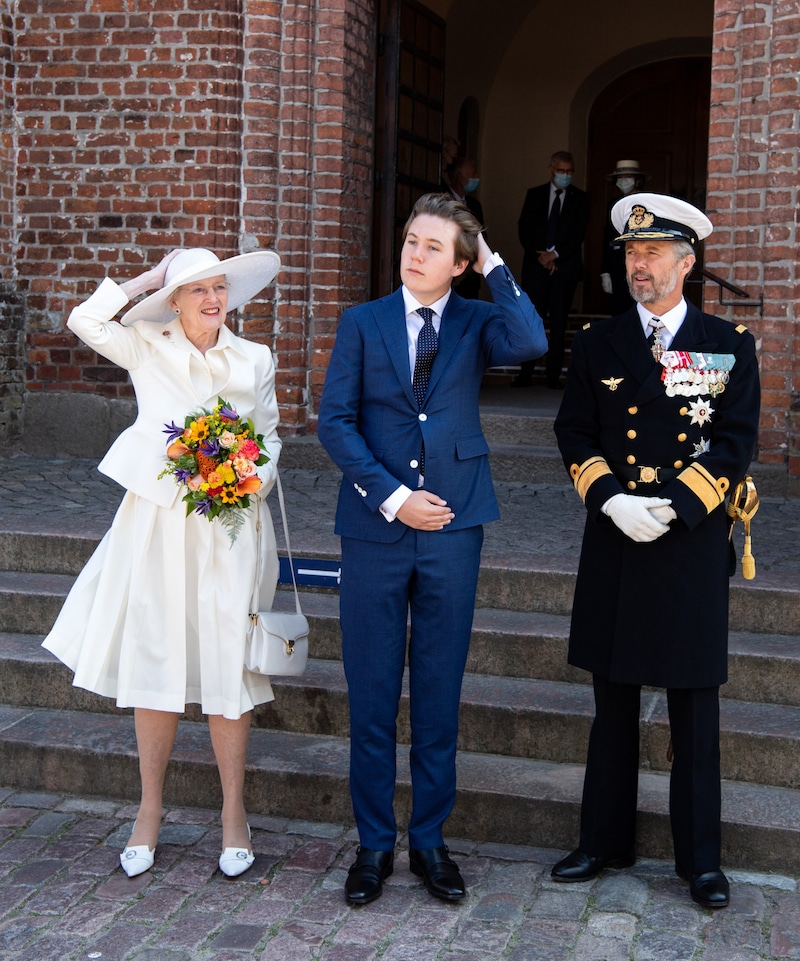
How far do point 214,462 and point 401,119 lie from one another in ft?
17.5

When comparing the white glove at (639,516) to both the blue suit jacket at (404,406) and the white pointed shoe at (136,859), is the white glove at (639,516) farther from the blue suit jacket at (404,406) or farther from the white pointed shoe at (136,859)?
A: the white pointed shoe at (136,859)

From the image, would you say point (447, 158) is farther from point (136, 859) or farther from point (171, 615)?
point (136, 859)

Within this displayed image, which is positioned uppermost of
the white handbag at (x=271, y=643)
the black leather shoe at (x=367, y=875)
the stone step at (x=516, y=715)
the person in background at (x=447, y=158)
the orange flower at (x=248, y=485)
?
the person in background at (x=447, y=158)

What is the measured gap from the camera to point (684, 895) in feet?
12.5

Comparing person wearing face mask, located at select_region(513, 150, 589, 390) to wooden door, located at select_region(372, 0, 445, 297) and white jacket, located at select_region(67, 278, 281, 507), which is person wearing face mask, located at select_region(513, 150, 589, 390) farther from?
white jacket, located at select_region(67, 278, 281, 507)

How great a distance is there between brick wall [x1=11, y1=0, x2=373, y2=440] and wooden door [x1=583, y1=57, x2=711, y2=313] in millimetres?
5068

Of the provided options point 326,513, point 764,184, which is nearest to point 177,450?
point 326,513

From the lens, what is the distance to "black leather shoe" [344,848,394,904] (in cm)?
375

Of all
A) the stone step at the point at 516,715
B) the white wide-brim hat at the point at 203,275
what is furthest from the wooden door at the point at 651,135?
the white wide-brim hat at the point at 203,275

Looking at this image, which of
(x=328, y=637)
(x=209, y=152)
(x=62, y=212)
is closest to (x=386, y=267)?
(x=209, y=152)

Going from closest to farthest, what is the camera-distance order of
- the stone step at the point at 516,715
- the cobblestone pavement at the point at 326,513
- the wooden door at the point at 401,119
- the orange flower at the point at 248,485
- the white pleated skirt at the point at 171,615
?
the orange flower at the point at 248,485, the white pleated skirt at the point at 171,615, the stone step at the point at 516,715, the cobblestone pavement at the point at 326,513, the wooden door at the point at 401,119

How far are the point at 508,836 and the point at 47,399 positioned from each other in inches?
196

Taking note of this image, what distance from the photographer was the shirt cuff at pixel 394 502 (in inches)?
145

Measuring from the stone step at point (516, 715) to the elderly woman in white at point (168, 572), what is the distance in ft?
2.45
